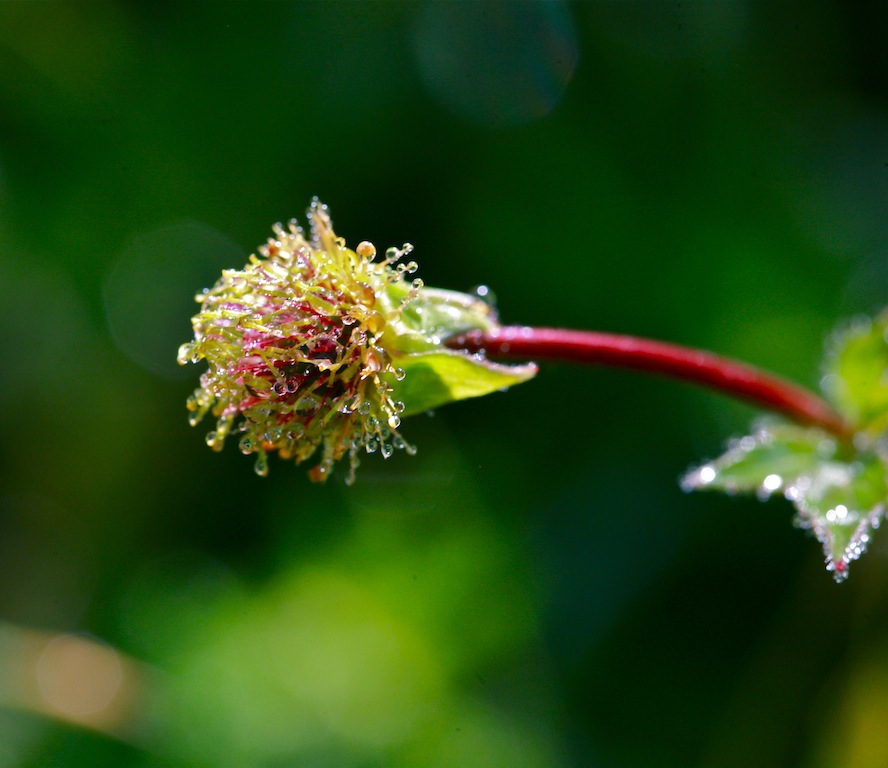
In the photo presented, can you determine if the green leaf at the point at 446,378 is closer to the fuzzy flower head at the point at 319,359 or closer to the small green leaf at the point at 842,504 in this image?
the fuzzy flower head at the point at 319,359

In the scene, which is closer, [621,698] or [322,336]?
[322,336]

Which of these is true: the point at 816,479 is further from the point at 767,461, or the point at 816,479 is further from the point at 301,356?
the point at 301,356

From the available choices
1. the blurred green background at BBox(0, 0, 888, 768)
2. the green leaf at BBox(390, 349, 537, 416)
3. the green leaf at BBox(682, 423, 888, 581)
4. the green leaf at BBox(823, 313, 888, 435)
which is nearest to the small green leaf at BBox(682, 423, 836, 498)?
the green leaf at BBox(682, 423, 888, 581)

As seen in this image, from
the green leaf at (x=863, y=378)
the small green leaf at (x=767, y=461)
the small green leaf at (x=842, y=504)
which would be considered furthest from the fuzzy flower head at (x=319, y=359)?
the green leaf at (x=863, y=378)

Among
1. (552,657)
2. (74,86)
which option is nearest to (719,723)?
(552,657)

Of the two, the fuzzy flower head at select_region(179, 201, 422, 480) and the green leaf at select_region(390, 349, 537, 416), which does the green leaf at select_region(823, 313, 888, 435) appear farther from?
the fuzzy flower head at select_region(179, 201, 422, 480)

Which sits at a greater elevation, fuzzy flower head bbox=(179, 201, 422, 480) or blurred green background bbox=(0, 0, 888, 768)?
blurred green background bbox=(0, 0, 888, 768)

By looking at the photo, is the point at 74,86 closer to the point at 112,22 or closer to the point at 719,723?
the point at 112,22

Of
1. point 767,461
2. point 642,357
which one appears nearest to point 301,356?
point 642,357
